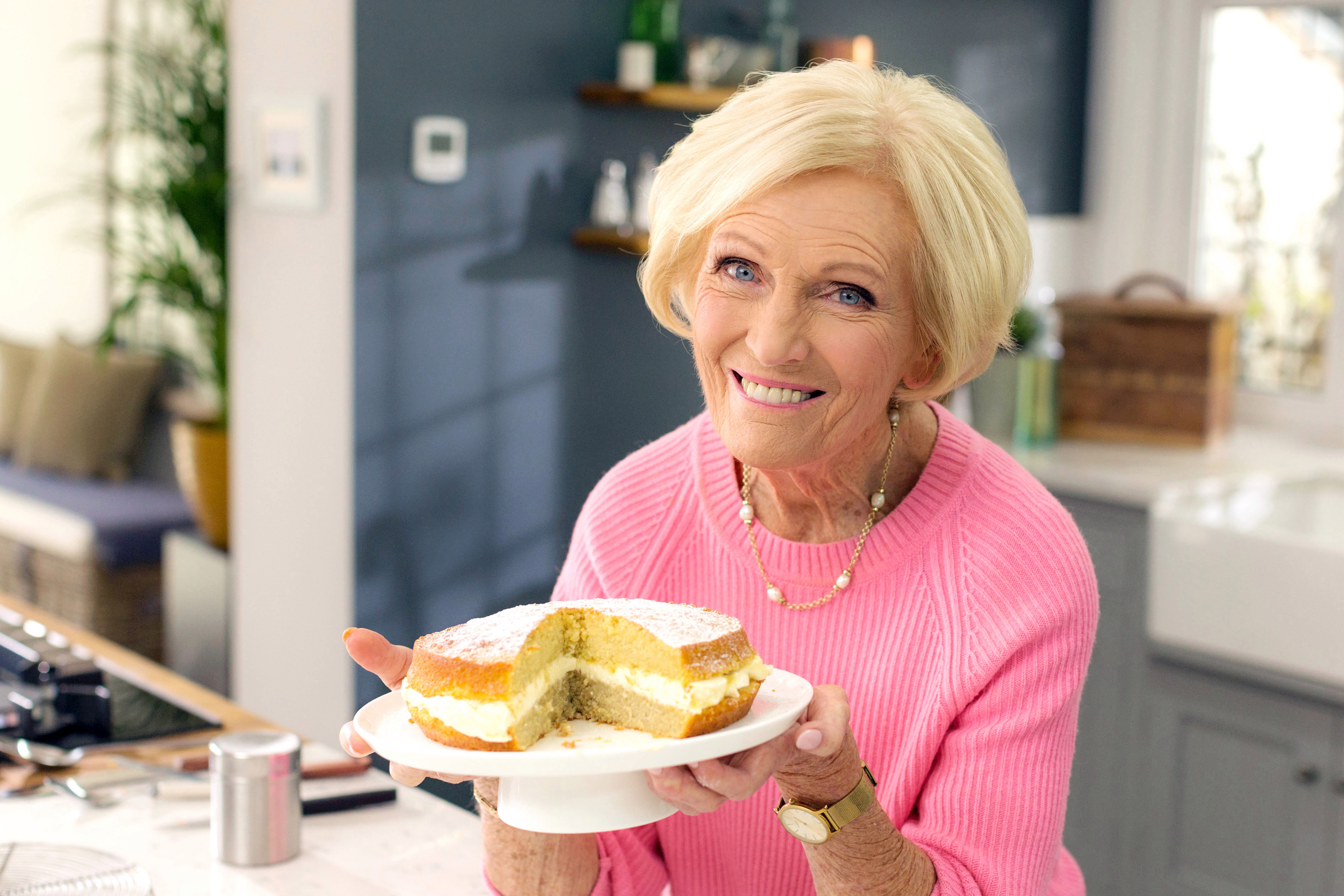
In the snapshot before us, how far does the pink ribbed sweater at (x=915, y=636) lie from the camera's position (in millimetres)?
1206

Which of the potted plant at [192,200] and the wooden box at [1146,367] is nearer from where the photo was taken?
the wooden box at [1146,367]

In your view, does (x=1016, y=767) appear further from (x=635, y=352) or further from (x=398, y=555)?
(x=635, y=352)

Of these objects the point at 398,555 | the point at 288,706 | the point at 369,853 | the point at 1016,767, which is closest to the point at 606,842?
the point at 369,853

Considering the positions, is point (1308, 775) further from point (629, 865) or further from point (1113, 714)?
point (629, 865)

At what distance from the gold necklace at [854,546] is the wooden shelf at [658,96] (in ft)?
5.73

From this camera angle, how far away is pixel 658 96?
2977 millimetres

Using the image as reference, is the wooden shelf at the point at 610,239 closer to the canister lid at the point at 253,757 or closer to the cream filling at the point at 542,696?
the canister lid at the point at 253,757

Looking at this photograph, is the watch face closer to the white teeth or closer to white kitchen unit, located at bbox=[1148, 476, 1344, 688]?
the white teeth

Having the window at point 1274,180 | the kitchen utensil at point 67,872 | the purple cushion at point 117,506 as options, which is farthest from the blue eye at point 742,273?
the purple cushion at point 117,506

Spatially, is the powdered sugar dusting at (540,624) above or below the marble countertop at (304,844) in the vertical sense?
above

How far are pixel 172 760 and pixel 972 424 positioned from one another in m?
2.33

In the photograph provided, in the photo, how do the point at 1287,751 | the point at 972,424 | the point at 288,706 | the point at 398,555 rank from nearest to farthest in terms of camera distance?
the point at 1287,751, the point at 398,555, the point at 288,706, the point at 972,424

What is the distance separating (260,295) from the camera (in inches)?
118

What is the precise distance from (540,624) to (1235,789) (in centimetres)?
207
